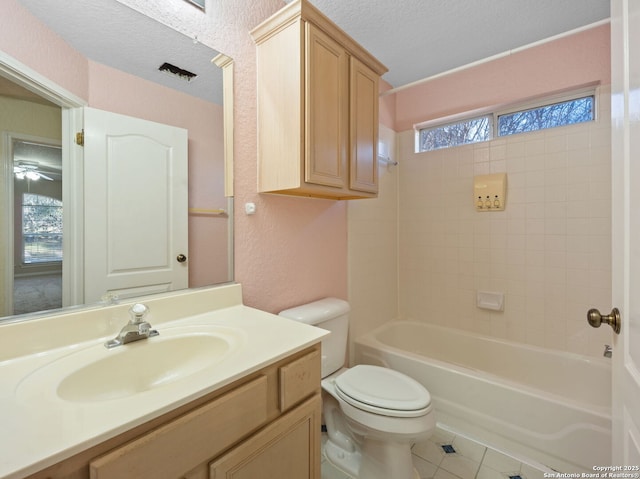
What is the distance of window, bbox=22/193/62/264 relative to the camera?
81cm

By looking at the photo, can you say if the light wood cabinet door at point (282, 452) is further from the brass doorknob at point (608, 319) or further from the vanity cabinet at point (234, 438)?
the brass doorknob at point (608, 319)

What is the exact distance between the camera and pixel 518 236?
2.07 metres

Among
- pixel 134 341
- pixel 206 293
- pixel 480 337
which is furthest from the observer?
pixel 480 337

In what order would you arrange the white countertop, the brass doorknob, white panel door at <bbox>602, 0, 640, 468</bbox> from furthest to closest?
the brass doorknob < white panel door at <bbox>602, 0, 640, 468</bbox> < the white countertop

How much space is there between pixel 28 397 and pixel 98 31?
1.09 metres

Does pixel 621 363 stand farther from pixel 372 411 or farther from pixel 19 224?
pixel 19 224

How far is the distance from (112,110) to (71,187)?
0.30m

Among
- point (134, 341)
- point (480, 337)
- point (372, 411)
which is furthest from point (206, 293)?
point (480, 337)

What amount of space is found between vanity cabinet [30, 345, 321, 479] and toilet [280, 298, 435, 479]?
0.37 meters

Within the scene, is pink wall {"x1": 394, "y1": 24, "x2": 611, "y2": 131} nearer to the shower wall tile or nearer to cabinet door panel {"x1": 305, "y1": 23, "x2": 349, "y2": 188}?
the shower wall tile

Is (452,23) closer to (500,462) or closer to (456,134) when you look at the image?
(456,134)

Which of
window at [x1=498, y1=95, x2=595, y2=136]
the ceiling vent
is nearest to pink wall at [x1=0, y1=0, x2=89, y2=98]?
the ceiling vent

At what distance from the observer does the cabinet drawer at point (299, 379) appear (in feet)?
2.77

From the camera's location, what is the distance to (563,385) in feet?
6.09
